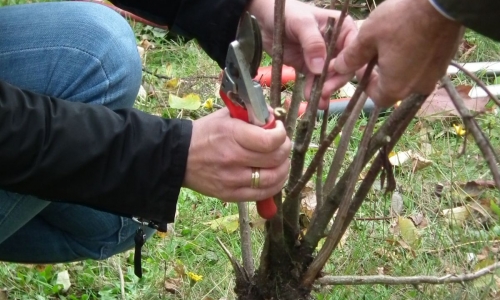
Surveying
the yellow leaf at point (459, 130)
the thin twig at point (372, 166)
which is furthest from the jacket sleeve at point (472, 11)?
the yellow leaf at point (459, 130)

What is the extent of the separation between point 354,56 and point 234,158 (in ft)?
0.71

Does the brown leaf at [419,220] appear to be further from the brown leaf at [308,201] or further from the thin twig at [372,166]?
the thin twig at [372,166]

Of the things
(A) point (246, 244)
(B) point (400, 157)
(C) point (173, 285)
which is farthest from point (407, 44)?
(B) point (400, 157)

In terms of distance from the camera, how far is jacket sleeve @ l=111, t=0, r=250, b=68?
1375 mm

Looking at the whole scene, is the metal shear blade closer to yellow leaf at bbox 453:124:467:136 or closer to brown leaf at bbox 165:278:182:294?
brown leaf at bbox 165:278:182:294

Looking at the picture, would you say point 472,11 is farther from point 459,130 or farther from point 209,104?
point 209,104

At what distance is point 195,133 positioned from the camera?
1.10 meters

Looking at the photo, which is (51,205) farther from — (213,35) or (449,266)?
(449,266)

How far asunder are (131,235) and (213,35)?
47 centimetres

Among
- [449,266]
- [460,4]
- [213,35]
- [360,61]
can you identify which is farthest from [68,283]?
[460,4]

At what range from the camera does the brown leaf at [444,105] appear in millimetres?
2436

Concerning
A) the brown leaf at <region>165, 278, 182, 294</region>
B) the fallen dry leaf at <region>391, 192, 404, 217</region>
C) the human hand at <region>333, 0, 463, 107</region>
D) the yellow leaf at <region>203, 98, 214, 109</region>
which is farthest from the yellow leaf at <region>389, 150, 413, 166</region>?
the human hand at <region>333, 0, 463, 107</region>

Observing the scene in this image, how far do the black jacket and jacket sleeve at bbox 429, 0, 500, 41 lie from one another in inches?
16.3

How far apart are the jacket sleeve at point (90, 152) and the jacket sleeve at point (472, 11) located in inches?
16.3
